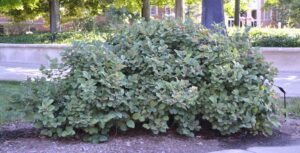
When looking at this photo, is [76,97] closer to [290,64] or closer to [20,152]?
[20,152]

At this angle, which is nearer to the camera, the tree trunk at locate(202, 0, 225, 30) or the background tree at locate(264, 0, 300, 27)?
the tree trunk at locate(202, 0, 225, 30)

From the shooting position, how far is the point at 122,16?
323 inches

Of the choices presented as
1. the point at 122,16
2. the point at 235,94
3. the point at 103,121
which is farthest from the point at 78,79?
the point at 122,16

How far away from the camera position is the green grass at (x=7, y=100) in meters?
6.71

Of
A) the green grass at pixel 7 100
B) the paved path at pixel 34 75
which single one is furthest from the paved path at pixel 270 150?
the paved path at pixel 34 75

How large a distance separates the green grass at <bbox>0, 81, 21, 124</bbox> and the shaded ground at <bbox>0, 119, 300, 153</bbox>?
1.66ft

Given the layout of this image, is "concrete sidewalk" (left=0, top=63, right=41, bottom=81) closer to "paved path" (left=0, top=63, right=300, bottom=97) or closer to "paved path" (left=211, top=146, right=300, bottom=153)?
"paved path" (left=0, top=63, right=300, bottom=97)

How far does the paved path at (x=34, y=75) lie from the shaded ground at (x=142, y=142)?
152 inches

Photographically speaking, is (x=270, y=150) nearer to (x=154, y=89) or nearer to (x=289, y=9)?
(x=154, y=89)

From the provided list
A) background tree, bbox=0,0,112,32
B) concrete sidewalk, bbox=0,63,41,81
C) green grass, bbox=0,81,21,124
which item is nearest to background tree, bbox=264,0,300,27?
background tree, bbox=0,0,112,32

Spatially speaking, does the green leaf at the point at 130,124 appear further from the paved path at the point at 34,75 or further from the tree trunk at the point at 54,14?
the tree trunk at the point at 54,14

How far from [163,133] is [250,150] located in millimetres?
1034

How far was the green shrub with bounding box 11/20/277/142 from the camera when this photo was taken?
4910 mm

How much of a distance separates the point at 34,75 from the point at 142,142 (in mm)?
8087
